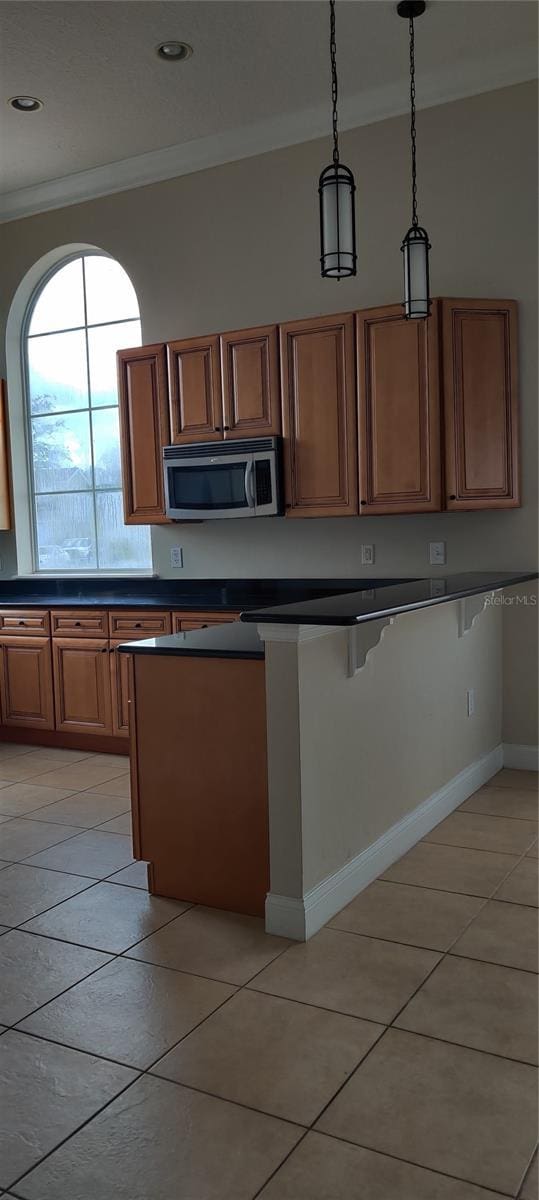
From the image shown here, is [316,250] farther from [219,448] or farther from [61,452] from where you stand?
[61,452]

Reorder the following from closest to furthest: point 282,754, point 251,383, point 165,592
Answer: point 282,754 → point 251,383 → point 165,592

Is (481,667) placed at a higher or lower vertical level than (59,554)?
lower

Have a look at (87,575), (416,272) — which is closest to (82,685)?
(87,575)

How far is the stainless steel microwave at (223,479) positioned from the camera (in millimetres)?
4539

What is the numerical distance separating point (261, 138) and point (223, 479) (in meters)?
1.79

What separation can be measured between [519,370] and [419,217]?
92 centimetres

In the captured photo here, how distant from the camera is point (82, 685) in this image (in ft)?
16.6

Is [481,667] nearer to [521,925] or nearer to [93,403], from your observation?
[521,925]

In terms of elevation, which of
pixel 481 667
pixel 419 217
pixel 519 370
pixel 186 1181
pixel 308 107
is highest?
pixel 308 107

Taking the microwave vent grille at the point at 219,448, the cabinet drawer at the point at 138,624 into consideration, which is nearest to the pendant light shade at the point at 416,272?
the microwave vent grille at the point at 219,448

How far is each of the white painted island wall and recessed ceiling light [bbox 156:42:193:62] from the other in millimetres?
2599

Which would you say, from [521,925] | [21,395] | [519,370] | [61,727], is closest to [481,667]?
[519,370]

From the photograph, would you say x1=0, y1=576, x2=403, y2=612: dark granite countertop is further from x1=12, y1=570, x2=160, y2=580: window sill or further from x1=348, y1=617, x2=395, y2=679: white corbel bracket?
x1=348, y1=617, x2=395, y2=679: white corbel bracket

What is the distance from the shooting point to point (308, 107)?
4551mm
